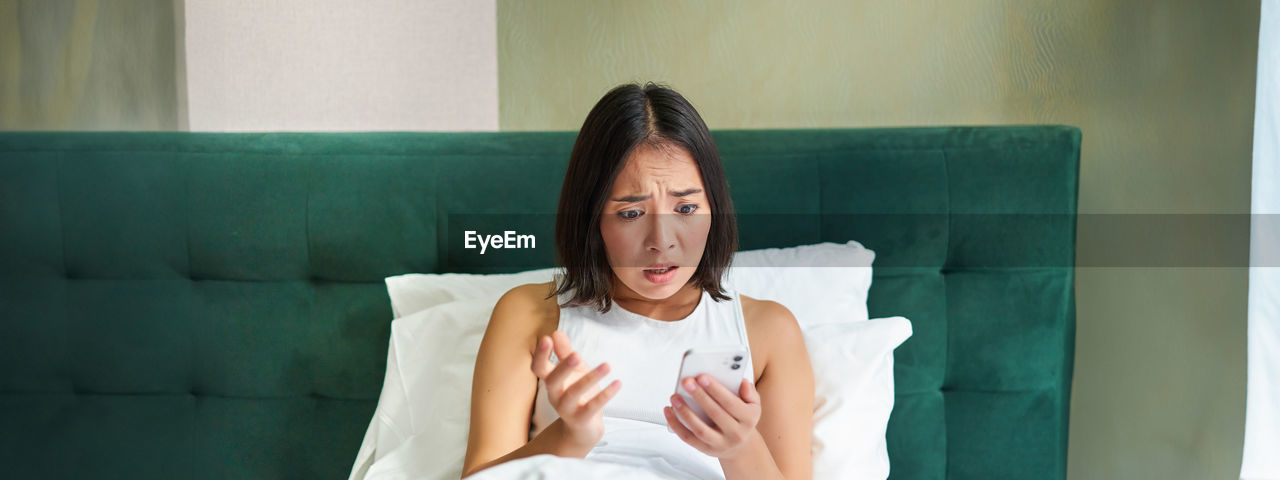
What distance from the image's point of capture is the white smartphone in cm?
83

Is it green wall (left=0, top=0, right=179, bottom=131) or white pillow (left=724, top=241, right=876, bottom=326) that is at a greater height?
green wall (left=0, top=0, right=179, bottom=131)

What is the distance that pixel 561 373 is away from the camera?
2.75 feet

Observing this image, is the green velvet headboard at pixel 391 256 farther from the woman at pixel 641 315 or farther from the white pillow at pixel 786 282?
the woman at pixel 641 315

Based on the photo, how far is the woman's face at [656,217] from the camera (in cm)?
101

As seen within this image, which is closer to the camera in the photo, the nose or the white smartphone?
the white smartphone

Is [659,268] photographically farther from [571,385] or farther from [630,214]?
[571,385]

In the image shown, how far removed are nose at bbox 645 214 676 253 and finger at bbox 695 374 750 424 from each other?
22 centimetres

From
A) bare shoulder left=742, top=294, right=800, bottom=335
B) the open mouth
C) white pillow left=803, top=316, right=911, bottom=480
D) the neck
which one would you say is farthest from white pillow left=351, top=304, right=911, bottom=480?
the open mouth

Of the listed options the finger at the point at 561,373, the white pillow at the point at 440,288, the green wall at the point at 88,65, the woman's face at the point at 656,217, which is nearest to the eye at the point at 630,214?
the woman's face at the point at 656,217

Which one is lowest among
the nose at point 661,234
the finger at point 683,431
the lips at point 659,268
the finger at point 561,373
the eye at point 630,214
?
the finger at point 683,431

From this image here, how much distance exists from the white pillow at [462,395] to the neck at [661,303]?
0.70 feet

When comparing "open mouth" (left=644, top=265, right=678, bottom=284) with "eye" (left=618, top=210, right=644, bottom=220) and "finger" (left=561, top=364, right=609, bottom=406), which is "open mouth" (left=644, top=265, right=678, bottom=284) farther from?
"finger" (left=561, top=364, right=609, bottom=406)

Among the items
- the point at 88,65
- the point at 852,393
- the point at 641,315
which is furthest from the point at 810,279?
the point at 88,65

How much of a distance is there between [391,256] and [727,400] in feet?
2.63
